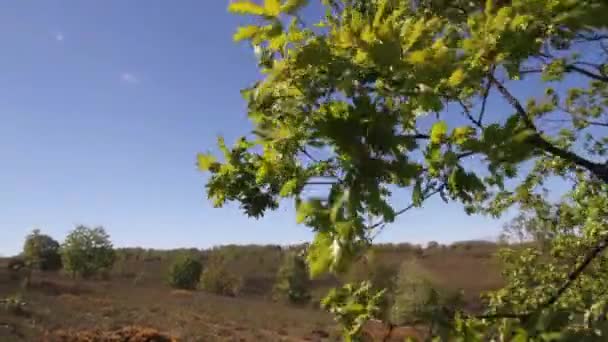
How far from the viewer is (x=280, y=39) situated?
78.5 inches

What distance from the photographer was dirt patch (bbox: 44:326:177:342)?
79.6ft

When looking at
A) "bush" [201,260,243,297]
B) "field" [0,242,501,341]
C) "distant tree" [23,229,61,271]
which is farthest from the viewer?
"bush" [201,260,243,297]

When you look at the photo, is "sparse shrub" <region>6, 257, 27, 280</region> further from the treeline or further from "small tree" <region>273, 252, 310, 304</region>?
"small tree" <region>273, 252, 310, 304</region>

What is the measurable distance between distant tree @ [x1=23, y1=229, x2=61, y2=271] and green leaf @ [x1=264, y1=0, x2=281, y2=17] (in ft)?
181

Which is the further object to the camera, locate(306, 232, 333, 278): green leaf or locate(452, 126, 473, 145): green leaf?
locate(452, 126, 473, 145): green leaf

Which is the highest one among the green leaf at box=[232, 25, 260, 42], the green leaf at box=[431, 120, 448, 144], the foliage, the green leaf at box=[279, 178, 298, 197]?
the green leaf at box=[232, 25, 260, 42]

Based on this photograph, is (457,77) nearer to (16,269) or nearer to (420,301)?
(420,301)

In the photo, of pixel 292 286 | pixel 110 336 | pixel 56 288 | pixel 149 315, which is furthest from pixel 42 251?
pixel 110 336

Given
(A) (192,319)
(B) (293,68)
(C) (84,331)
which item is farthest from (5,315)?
(B) (293,68)

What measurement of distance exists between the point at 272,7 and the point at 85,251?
55090mm

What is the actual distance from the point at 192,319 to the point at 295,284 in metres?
23.0

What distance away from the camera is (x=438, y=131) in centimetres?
200

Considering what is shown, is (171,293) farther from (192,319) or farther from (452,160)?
(452,160)

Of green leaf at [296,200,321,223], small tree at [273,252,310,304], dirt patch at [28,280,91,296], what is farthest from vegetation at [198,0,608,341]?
small tree at [273,252,310,304]
